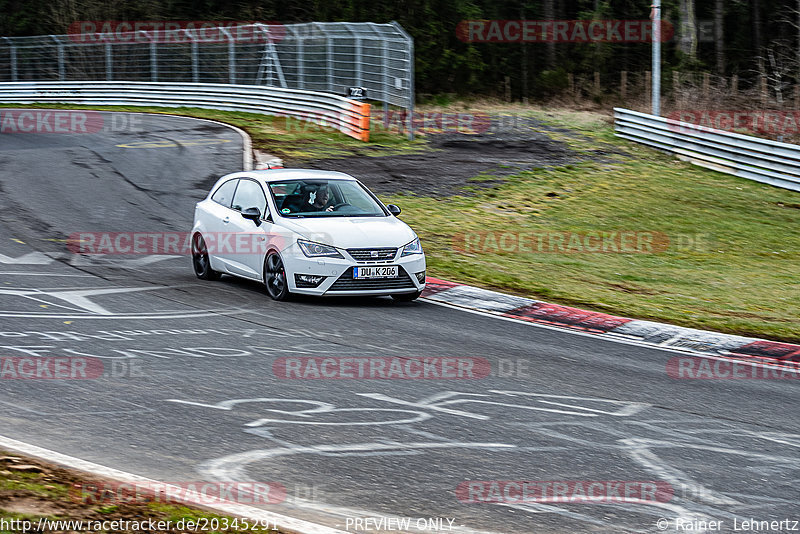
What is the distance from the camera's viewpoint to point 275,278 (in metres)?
12.6

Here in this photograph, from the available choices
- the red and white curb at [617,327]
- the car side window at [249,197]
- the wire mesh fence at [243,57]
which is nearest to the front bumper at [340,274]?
the red and white curb at [617,327]

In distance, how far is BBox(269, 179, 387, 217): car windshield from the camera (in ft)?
42.8

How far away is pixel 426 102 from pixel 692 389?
35.7 meters

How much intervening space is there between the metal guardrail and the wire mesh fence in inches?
298

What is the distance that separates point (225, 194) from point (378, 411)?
282 inches

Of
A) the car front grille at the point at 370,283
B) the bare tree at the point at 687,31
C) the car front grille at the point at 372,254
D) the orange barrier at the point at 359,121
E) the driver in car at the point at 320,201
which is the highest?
the bare tree at the point at 687,31

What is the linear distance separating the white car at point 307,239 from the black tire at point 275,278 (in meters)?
0.01

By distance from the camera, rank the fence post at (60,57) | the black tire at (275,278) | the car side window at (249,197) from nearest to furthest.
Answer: the black tire at (275,278), the car side window at (249,197), the fence post at (60,57)

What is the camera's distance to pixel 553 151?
2881 cm

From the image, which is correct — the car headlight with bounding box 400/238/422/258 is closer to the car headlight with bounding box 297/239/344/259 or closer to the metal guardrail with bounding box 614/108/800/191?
the car headlight with bounding box 297/239/344/259

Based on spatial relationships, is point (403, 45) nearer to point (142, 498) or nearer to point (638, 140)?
point (638, 140)

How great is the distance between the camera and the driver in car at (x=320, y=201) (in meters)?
13.1

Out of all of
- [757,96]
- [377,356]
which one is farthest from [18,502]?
[757,96]

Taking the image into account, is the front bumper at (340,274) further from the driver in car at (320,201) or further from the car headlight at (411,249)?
the driver in car at (320,201)
